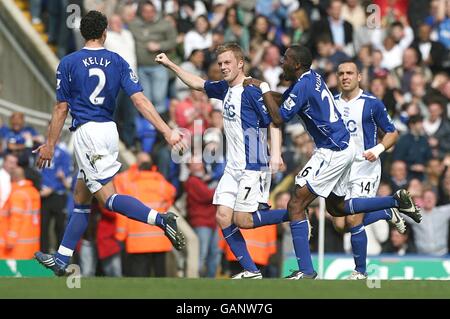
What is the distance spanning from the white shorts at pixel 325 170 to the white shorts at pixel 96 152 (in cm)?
186

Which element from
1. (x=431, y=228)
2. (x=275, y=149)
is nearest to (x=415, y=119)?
(x=431, y=228)

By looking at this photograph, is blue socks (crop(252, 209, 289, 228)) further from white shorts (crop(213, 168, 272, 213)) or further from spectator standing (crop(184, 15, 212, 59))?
spectator standing (crop(184, 15, 212, 59))

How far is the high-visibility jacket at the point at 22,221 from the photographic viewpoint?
58.9ft

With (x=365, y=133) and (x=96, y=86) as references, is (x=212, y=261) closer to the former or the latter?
(x=365, y=133)

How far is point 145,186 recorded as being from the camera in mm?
17906

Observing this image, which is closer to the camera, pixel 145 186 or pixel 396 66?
pixel 145 186

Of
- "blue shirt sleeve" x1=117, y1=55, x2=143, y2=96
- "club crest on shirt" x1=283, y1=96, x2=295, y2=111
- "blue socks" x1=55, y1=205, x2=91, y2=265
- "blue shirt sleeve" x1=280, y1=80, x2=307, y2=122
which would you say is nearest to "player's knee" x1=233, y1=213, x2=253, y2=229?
"blue shirt sleeve" x1=280, y1=80, x2=307, y2=122

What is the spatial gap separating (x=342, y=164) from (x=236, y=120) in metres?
1.14

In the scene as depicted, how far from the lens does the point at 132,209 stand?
1263cm

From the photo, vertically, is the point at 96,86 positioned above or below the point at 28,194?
above

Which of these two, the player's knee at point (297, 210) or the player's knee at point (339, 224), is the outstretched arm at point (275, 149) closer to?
the player's knee at point (297, 210)

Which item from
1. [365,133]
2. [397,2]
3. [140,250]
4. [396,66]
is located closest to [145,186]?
[140,250]

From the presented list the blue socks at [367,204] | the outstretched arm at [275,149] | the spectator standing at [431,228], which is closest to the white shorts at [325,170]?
the outstretched arm at [275,149]

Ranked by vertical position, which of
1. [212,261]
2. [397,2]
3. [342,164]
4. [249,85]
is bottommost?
[212,261]
